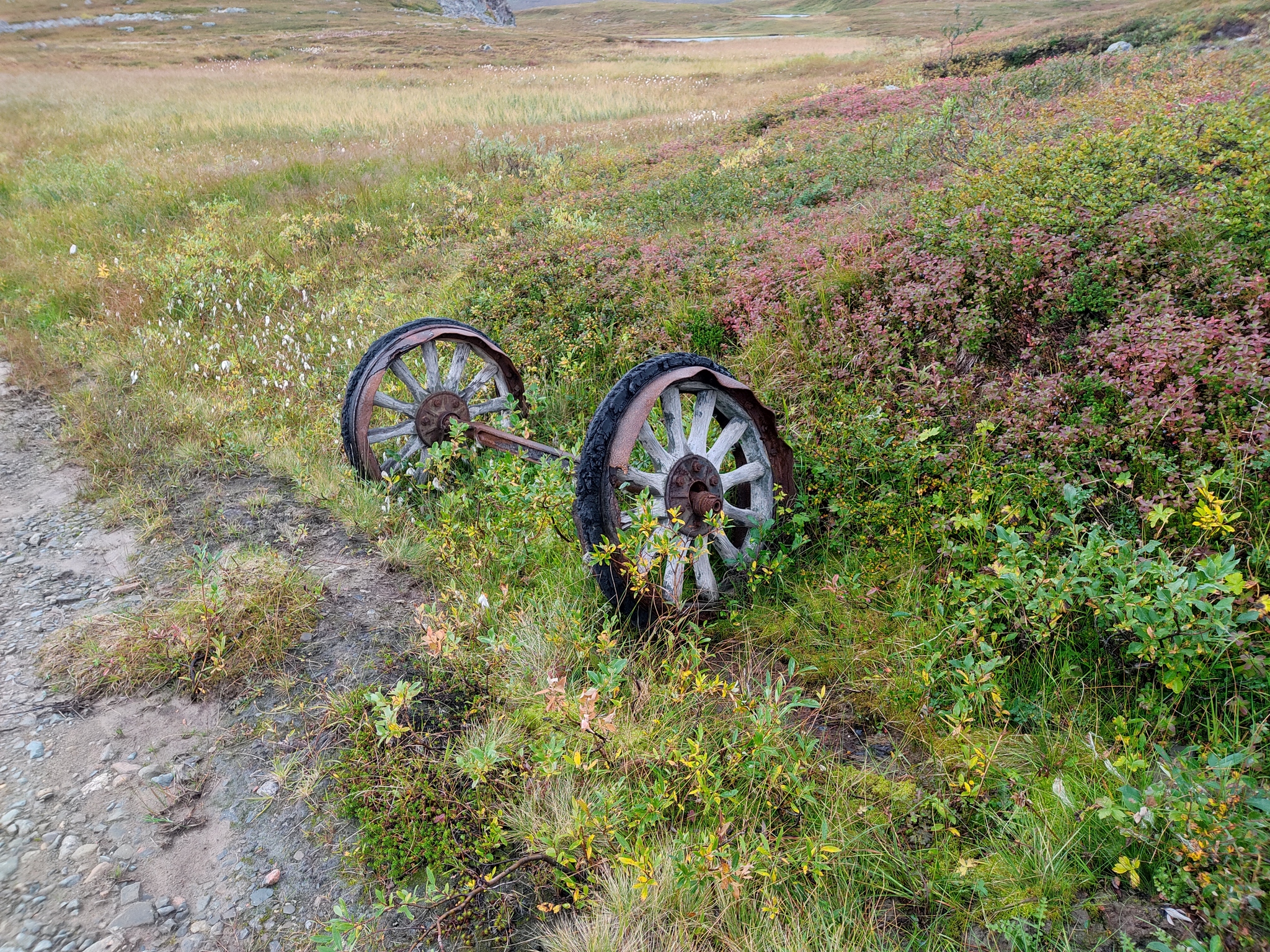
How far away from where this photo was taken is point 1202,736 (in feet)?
8.91

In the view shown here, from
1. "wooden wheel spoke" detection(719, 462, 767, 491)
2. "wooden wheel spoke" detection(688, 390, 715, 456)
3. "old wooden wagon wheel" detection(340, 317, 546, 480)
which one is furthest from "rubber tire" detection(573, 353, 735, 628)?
"old wooden wagon wheel" detection(340, 317, 546, 480)

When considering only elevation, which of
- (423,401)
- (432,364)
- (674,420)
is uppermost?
(674,420)

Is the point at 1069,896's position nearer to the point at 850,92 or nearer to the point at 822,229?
the point at 822,229

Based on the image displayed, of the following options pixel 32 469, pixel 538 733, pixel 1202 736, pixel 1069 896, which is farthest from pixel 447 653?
pixel 32 469

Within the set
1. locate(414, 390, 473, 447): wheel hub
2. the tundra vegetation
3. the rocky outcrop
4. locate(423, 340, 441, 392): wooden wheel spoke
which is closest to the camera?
the tundra vegetation

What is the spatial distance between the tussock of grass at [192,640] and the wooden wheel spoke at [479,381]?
6.82 feet

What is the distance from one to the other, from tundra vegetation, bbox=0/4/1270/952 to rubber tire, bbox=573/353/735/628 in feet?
0.65

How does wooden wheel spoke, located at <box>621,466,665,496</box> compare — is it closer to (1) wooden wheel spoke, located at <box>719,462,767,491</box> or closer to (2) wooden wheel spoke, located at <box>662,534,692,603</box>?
(2) wooden wheel spoke, located at <box>662,534,692,603</box>

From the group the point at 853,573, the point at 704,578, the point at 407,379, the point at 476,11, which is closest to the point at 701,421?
the point at 704,578

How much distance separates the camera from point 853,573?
390cm

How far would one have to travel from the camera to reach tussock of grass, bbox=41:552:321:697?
367 cm

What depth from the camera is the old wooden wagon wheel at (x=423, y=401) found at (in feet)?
16.5

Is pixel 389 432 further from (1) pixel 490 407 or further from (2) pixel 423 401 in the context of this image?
(1) pixel 490 407

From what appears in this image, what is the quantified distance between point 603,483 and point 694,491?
1.94 ft
